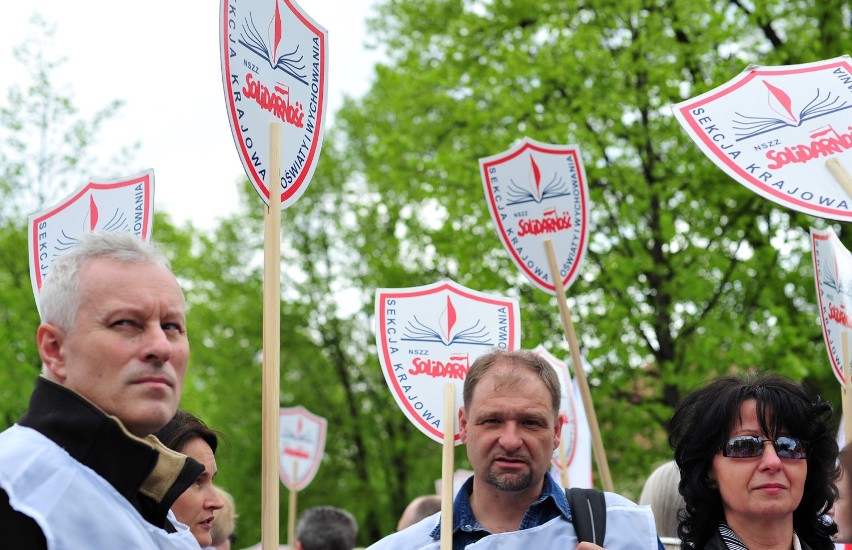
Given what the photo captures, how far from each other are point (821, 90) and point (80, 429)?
9.44 feet

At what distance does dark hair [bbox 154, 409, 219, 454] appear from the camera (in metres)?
3.73

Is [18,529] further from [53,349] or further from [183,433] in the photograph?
[183,433]

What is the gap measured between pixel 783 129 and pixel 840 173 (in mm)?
280

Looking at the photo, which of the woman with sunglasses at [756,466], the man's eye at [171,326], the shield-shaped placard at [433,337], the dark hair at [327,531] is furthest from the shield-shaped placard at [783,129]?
the dark hair at [327,531]

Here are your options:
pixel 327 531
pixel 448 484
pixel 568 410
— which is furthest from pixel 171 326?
pixel 568 410

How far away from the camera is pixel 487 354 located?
3658 mm

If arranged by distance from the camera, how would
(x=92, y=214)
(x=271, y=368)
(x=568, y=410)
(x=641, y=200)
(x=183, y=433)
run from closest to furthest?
(x=271, y=368) < (x=183, y=433) < (x=92, y=214) < (x=568, y=410) < (x=641, y=200)

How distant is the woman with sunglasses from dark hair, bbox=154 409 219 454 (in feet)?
5.03

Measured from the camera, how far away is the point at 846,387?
16.3ft

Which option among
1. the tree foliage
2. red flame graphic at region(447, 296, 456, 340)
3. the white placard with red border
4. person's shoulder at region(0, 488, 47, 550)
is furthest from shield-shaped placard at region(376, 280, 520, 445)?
the tree foliage

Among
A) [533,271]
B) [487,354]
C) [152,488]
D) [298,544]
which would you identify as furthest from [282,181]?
[298,544]

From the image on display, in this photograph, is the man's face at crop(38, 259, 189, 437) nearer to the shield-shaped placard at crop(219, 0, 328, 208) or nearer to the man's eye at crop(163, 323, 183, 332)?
the man's eye at crop(163, 323, 183, 332)

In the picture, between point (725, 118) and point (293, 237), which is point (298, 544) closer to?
point (725, 118)

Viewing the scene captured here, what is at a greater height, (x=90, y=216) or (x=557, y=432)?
(x=90, y=216)
